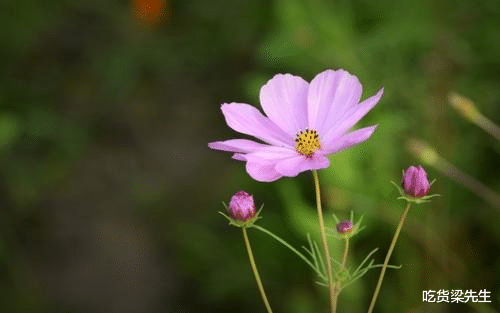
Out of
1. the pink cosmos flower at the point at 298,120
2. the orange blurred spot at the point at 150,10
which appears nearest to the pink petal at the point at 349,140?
the pink cosmos flower at the point at 298,120

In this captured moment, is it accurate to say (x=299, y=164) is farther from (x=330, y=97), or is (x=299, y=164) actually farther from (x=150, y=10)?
(x=150, y=10)

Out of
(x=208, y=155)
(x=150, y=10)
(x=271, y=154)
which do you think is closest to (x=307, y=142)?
(x=271, y=154)

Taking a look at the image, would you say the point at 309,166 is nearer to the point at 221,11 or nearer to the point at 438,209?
the point at 438,209

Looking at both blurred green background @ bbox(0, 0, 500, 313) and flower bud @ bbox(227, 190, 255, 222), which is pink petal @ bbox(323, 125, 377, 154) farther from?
blurred green background @ bbox(0, 0, 500, 313)

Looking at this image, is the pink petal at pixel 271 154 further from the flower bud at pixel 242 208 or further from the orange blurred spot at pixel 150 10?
the orange blurred spot at pixel 150 10

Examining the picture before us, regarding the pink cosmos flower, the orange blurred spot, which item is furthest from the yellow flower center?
the orange blurred spot

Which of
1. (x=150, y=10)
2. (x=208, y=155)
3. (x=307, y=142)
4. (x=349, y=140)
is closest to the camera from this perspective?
(x=349, y=140)
